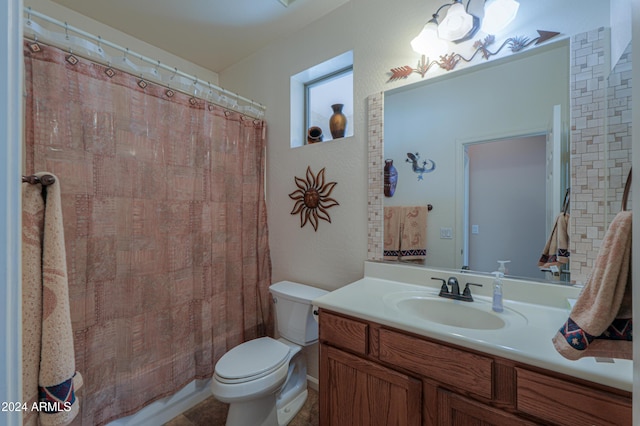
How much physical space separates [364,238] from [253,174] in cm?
98

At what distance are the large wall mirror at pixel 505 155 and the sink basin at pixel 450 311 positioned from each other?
209mm

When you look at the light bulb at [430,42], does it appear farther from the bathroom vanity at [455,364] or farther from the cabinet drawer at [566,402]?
the cabinet drawer at [566,402]

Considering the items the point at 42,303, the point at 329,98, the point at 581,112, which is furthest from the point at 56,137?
the point at 581,112

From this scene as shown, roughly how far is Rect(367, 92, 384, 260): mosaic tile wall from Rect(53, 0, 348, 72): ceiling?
2.43ft

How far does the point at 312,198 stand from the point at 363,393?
1.14m

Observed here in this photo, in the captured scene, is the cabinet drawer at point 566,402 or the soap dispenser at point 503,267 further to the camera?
the soap dispenser at point 503,267

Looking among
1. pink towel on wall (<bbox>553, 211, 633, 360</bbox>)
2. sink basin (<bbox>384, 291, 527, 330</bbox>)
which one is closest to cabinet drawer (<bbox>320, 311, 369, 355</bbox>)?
sink basin (<bbox>384, 291, 527, 330</bbox>)

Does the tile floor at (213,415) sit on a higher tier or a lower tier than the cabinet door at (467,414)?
lower

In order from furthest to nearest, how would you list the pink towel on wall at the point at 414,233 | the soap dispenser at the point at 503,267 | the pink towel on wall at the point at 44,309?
the pink towel on wall at the point at 414,233, the soap dispenser at the point at 503,267, the pink towel on wall at the point at 44,309

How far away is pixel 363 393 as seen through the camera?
1.10m

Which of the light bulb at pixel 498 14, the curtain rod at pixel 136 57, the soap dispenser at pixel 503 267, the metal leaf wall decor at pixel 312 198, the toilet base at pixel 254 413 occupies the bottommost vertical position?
the toilet base at pixel 254 413

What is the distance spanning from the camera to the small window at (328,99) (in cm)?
181

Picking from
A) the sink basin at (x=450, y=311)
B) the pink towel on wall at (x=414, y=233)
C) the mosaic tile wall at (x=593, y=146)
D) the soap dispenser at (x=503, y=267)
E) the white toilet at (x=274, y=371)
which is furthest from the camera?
the pink towel on wall at (x=414, y=233)

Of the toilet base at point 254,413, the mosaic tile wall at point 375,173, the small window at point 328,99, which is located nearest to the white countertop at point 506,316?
the mosaic tile wall at point 375,173
